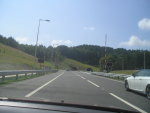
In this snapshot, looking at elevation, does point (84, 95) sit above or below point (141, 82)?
below

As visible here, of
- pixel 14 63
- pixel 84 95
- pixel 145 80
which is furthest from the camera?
pixel 14 63

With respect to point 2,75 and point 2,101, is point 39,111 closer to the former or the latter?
point 2,101

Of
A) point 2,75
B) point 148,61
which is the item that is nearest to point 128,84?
point 2,75

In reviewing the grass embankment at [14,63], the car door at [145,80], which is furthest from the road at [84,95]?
the grass embankment at [14,63]

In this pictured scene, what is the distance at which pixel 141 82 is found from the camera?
16.7m

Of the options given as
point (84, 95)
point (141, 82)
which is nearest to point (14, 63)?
point (141, 82)

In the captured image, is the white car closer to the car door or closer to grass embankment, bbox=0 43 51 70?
the car door

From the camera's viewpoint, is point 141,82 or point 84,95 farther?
point 141,82

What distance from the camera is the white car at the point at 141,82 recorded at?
51.6 feet

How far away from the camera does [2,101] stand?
5.02m

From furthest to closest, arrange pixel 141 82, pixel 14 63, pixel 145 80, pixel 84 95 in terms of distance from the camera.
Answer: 1. pixel 14 63
2. pixel 141 82
3. pixel 145 80
4. pixel 84 95

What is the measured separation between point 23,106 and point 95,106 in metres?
1.09

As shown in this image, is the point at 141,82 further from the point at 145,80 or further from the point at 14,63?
the point at 14,63

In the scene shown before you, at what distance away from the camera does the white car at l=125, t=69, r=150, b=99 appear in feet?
51.6
